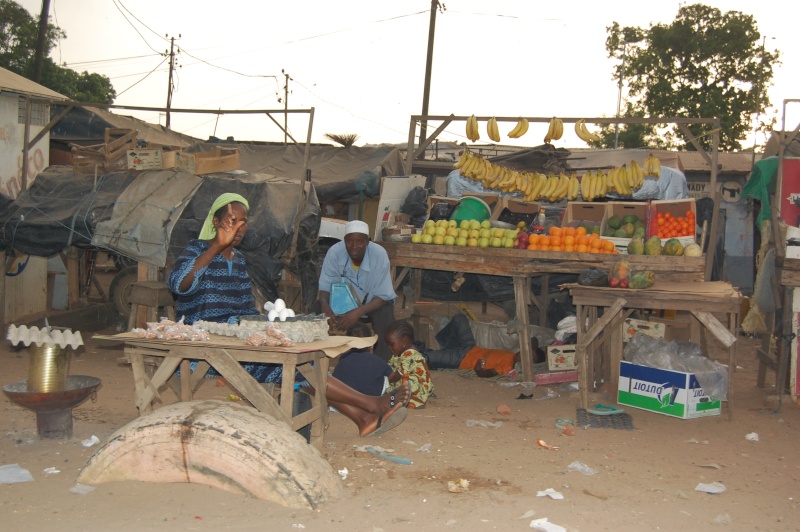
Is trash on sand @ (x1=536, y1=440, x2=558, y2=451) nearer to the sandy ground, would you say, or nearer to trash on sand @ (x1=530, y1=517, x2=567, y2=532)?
the sandy ground

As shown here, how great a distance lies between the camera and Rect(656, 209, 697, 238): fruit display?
8195 mm

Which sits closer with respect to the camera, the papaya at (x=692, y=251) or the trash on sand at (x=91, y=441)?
the trash on sand at (x=91, y=441)

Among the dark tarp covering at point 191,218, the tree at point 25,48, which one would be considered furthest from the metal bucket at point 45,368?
the tree at point 25,48

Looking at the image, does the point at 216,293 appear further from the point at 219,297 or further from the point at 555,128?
the point at 555,128

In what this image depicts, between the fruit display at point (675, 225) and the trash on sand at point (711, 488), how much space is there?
12.8 ft

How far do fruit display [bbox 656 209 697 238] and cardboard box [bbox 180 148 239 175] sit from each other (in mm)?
5319

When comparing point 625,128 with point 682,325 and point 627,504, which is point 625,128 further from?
point 627,504

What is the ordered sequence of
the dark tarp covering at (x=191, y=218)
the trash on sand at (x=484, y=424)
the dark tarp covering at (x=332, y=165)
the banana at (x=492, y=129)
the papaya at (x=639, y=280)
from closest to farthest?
the trash on sand at (x=484, y=424), the papaya at (x=639, y=280), the dark tarp covering at (x=191, y=218), the banana at (x=492, y=129), the dark tarp covering at (x=332, y=165)

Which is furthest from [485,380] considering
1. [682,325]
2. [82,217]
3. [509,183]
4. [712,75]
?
[712,75]

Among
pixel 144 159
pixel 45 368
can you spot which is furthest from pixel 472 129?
pixel 45 368

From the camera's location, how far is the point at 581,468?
5.05 meters

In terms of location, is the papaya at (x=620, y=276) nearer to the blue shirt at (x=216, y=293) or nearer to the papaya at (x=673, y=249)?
the papaya at (x=673, y=249)

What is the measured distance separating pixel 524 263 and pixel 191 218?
3.91 metres

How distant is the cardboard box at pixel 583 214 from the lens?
9117mm
